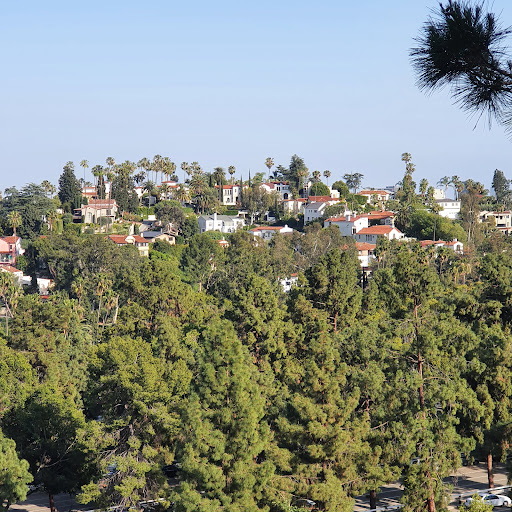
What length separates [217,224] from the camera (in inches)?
4929

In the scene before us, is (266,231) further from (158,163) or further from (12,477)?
(12,477)

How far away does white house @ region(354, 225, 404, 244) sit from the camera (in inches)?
4464

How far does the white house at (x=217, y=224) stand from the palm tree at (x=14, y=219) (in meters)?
25.7

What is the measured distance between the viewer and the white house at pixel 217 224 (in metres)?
125

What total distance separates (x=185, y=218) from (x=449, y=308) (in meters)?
87.1

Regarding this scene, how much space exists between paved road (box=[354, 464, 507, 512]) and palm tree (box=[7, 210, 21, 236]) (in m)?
86.7

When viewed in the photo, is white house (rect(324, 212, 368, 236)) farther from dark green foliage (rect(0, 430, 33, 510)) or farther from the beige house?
dark green foliage (rect(0, 430, 33, 510))

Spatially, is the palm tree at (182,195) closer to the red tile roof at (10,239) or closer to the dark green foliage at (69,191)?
the dark green foliage at (69,191)

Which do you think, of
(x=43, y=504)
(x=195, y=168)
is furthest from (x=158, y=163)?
(x=43, y=504)

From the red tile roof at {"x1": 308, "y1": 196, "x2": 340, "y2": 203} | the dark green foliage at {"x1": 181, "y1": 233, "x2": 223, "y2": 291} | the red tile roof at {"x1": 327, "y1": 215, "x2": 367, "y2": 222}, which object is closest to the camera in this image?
the dark green foliage at {"x1": 181, "y1": 233, "x2": 223, "y2": 291}

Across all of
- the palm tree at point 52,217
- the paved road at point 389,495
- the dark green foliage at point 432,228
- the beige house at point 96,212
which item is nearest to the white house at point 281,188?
the beige house at point 96,212

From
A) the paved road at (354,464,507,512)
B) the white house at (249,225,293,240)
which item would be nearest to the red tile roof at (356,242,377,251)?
the white house at (249,225,293,240)

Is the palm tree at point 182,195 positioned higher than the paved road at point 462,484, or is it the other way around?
the palm tree at point 182,195

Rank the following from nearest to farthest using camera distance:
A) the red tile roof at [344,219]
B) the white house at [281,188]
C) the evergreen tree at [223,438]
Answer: the evergreen tree at [223,438]
the red tile roof at [344,219]
the white house at [281,188]
